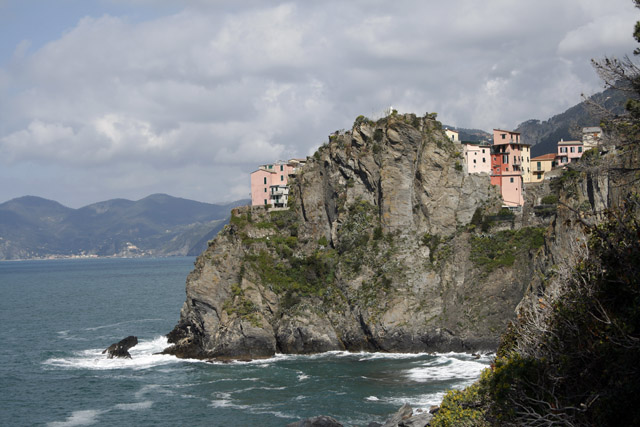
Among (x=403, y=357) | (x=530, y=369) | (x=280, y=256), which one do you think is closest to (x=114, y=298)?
(x=280, y=256)

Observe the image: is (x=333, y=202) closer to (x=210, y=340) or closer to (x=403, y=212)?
(x=403, y=212)

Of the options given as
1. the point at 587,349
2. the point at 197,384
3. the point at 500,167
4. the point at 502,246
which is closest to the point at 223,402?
the point at 197,384

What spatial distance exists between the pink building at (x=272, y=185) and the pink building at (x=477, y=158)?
23.7 m

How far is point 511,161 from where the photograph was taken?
8294 centimetres

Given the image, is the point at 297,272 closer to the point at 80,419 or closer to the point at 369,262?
the point at 369,262

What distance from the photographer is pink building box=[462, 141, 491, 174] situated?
8188cm

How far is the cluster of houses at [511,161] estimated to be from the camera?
253 ft

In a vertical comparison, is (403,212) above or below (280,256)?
above

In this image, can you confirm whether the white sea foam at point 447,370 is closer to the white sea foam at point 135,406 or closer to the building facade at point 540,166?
the white sea foam at point 135,406

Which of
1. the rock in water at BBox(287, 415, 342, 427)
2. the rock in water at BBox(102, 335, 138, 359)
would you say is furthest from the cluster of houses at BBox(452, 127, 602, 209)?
the rock in water at BBox(102, 335, 138, 359)

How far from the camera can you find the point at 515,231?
69.8 m

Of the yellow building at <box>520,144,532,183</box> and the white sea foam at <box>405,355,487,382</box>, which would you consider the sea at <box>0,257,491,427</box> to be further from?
the yellow building at <box>520,144,532,183</box>

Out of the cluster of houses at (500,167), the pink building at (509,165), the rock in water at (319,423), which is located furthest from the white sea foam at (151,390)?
the pink building at (509,165)

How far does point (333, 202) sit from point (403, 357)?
21957mm
